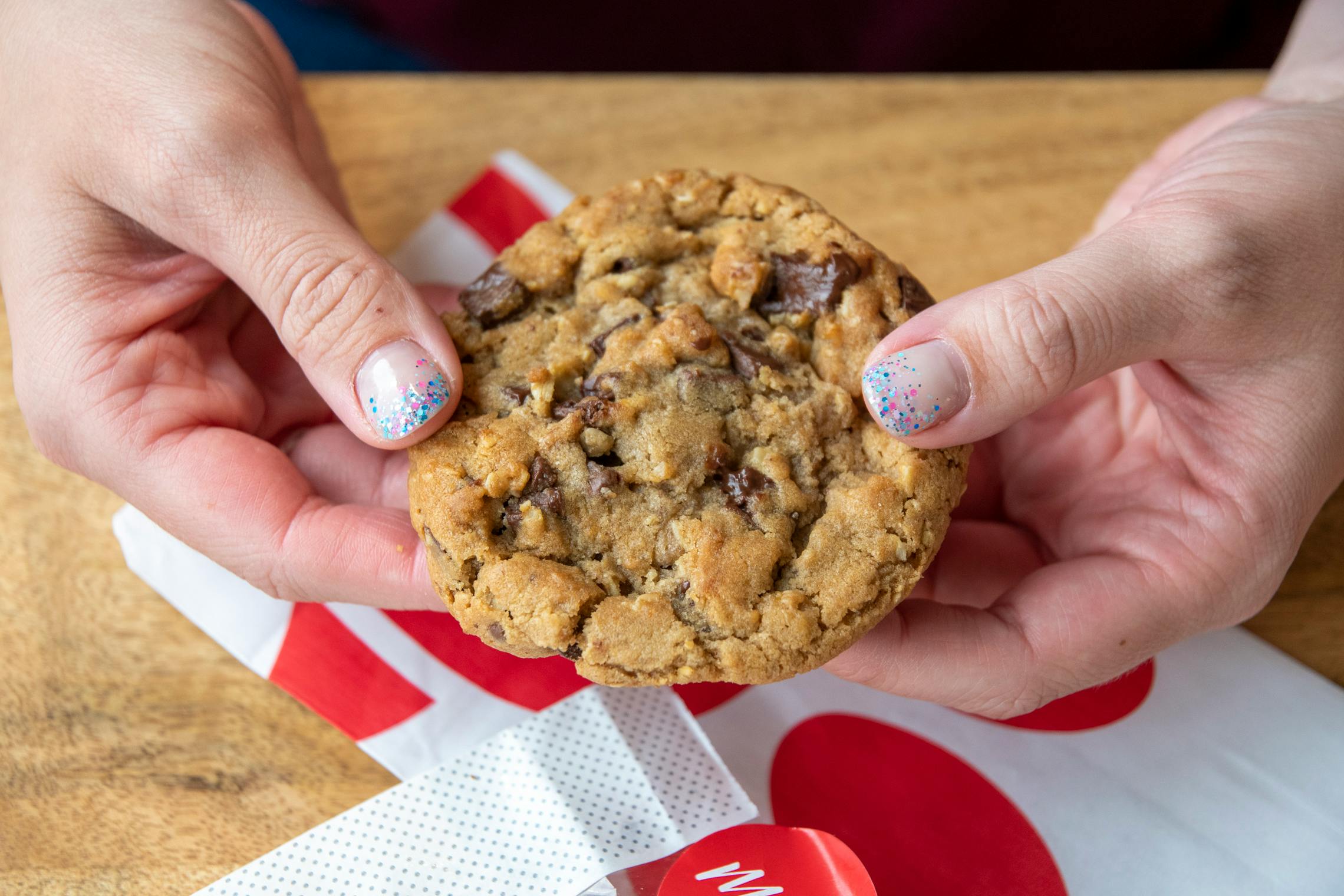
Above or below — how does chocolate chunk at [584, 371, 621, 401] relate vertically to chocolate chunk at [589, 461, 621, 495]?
above

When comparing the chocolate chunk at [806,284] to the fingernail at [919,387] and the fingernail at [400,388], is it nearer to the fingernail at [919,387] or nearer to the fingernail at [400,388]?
the fingernail at [919,387]

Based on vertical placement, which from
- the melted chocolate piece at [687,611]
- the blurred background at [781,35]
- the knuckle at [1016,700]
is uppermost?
the blurred background at [781,35]

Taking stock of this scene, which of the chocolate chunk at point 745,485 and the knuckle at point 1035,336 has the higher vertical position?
the knuckle at point 1035,336

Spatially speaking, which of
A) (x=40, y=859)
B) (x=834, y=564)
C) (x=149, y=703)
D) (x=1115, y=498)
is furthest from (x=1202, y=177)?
(x=40, y=859)

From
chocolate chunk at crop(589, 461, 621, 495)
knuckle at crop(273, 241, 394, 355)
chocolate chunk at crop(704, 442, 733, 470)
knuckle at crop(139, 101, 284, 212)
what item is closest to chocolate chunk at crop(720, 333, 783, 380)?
chocolate chunk at crop(704, 442, 733, 470)

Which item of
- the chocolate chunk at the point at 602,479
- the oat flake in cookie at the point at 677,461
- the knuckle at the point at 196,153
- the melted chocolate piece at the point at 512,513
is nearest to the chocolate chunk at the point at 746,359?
the oat flake in cookie at the point at 677,461

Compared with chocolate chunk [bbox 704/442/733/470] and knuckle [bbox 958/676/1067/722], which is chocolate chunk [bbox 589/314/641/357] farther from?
knuckle [bbox 958/676/1067/722]

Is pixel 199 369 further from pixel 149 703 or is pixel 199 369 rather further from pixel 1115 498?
pixel 1115 498
